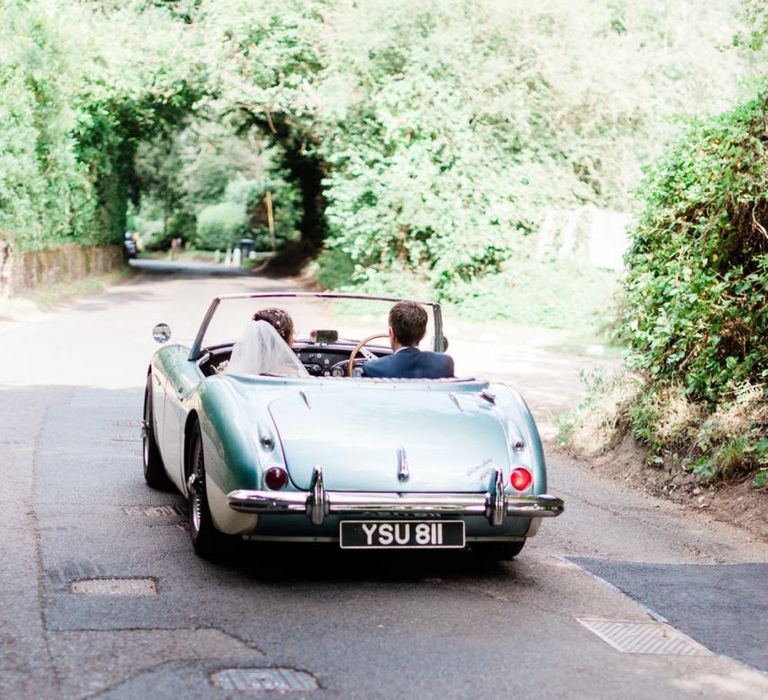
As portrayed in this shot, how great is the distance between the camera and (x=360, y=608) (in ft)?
18.0

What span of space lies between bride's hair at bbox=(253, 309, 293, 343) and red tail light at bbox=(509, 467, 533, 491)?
1820 millimetres

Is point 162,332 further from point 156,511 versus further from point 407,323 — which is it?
point 407,323

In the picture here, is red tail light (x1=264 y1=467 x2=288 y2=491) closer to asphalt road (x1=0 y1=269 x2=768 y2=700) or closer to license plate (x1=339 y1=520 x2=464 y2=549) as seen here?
license plate (x1=339 y1=520 x2=464 y2=549)

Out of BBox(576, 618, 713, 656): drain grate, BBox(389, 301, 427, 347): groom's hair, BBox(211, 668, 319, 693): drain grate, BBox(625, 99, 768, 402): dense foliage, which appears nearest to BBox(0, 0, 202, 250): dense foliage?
BBox(625, 99, 768, 402): dense foliage

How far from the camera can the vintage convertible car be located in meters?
5.68

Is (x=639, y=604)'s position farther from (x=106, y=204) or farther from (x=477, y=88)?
(x=106, y=204)

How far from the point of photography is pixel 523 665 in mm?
4746

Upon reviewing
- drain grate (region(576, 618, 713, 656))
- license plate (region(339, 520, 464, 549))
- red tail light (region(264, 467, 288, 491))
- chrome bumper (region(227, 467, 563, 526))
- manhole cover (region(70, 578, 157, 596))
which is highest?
red tail light (region(264, 467, 288, 491))

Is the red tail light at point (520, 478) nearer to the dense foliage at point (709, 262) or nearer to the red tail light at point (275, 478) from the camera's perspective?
the red tail light at point (275, 478)

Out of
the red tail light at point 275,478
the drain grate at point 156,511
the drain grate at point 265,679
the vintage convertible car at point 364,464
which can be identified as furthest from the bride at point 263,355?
the drain grate at point 265,679

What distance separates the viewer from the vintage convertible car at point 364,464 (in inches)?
224

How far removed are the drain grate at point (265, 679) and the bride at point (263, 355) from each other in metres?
2.56

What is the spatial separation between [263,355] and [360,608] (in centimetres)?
192

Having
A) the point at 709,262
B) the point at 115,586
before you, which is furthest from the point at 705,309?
the point at 115,586
